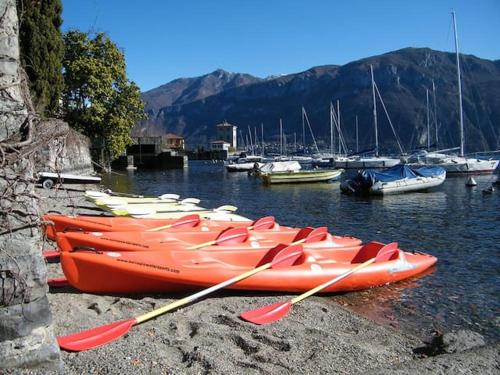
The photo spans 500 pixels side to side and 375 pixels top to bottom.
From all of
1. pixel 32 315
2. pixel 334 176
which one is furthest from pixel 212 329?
pixel 334 176

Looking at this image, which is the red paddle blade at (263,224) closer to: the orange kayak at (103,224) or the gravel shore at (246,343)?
the orange kayak at (103,224)

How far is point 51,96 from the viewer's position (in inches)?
1045

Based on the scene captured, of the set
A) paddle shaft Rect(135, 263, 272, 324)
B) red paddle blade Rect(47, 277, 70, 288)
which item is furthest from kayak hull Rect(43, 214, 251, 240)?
paddle shaft Rect(135, 263, 272, 324)

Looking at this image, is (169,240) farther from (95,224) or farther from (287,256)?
(287,256)

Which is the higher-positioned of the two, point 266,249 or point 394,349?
point 266,249

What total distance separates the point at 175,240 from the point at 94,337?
15.6 ft

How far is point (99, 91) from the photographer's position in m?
42.7

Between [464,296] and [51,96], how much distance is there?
24180 millimetres

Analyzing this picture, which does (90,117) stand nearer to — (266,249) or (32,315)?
(266,249)

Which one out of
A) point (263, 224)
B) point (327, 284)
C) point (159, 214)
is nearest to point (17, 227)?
point (327, 284)

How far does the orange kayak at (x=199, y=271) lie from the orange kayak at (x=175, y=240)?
520 mm

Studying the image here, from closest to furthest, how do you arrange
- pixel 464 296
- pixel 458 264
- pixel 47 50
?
pixel 464 296
pixel 458 264
pixel 47 50

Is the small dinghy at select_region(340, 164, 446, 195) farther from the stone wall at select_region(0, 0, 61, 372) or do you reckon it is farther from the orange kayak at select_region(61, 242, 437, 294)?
the stone wall at select_region(0, 0, 61, 372)

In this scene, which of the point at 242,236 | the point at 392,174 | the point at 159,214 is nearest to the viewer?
the point at 242,236
